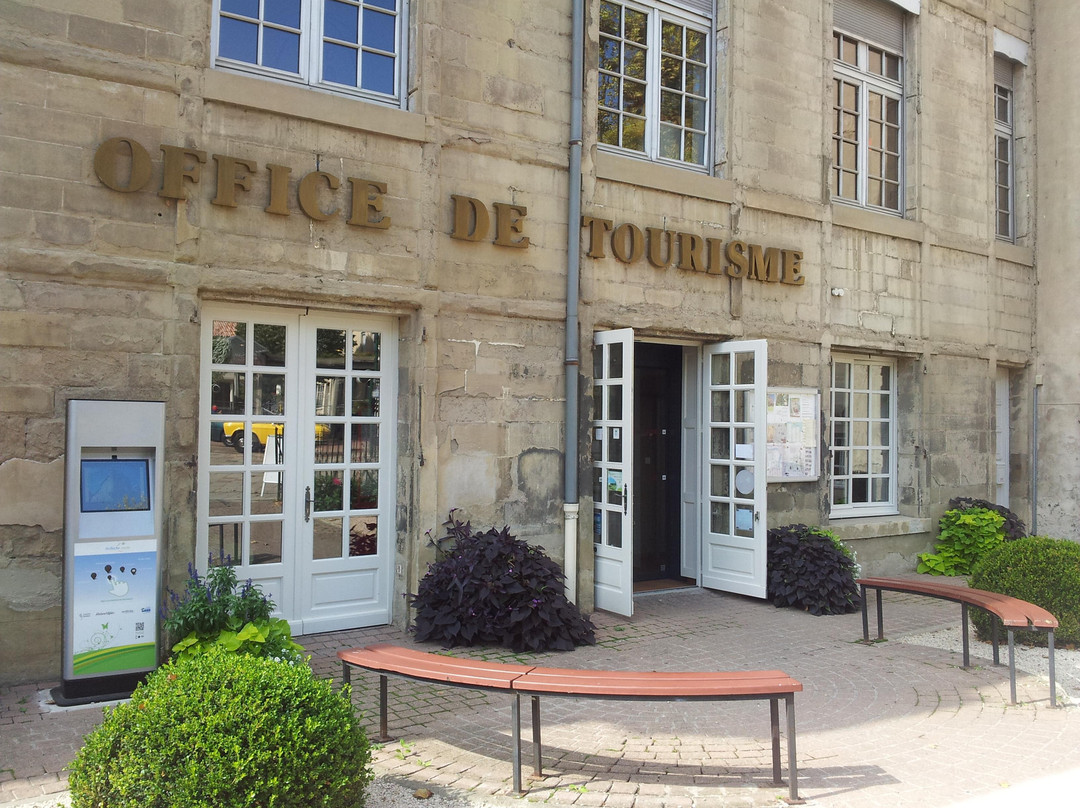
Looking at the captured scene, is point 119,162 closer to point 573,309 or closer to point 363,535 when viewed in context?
point 363,535

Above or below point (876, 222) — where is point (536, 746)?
below

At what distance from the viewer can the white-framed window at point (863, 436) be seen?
10359mm

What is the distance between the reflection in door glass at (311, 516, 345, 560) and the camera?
6891 millimetres

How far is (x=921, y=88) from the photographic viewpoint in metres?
10.9

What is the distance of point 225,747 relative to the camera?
3197mm

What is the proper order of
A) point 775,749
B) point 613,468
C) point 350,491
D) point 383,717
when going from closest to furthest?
point 775,749
point 383,717
point 350,491
point 613,468

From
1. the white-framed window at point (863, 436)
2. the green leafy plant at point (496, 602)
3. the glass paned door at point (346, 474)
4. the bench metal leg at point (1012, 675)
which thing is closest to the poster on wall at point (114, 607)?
the glass paned door at point (346, 474)

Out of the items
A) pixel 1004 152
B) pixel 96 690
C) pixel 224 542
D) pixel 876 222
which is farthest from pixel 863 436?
pixel 96 690

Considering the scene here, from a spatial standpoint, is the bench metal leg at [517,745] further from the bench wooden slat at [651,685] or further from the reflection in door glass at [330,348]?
the reflection in door glass at [330,348]

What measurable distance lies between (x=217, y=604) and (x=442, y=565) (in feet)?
6.03

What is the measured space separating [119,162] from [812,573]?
22.0ft

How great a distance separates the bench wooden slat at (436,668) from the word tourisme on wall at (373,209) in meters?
3.34

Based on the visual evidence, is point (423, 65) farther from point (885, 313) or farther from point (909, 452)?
point (909, 452)

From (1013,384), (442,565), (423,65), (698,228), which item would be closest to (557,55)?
(423,65)
